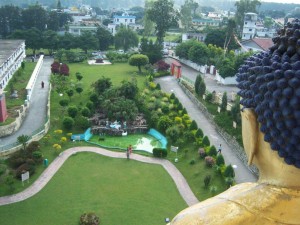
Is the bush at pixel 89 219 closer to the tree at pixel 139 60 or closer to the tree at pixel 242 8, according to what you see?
the tree at pixel 139 60

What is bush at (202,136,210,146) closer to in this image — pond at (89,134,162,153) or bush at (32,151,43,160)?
pond at (89,134,162,153)

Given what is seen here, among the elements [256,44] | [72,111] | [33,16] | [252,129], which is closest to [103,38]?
[33,16]

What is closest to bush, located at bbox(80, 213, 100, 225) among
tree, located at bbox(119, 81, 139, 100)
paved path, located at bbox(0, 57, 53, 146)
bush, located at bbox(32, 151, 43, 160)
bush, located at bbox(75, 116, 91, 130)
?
bush, located at bbox(32, 151, 43, 160)

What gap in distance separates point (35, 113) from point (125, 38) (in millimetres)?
30227

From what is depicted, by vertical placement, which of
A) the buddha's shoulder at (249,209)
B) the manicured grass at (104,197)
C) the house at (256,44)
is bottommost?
the manicured grass at (104,197)

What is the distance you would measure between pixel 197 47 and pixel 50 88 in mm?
20259

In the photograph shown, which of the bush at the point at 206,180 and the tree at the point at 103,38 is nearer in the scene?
the bush at the point at 206,180

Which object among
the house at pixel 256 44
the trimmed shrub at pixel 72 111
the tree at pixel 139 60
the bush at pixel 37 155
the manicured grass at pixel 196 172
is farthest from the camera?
the house at pixel 256 44

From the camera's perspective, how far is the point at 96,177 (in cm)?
1936

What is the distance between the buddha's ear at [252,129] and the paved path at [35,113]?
2136 centimetres

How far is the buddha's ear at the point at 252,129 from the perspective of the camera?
3.22 metres

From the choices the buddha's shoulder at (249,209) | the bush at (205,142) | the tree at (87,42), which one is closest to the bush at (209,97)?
the bush at (205,142)

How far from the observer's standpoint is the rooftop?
37.0 meters

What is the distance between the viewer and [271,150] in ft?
10.3
